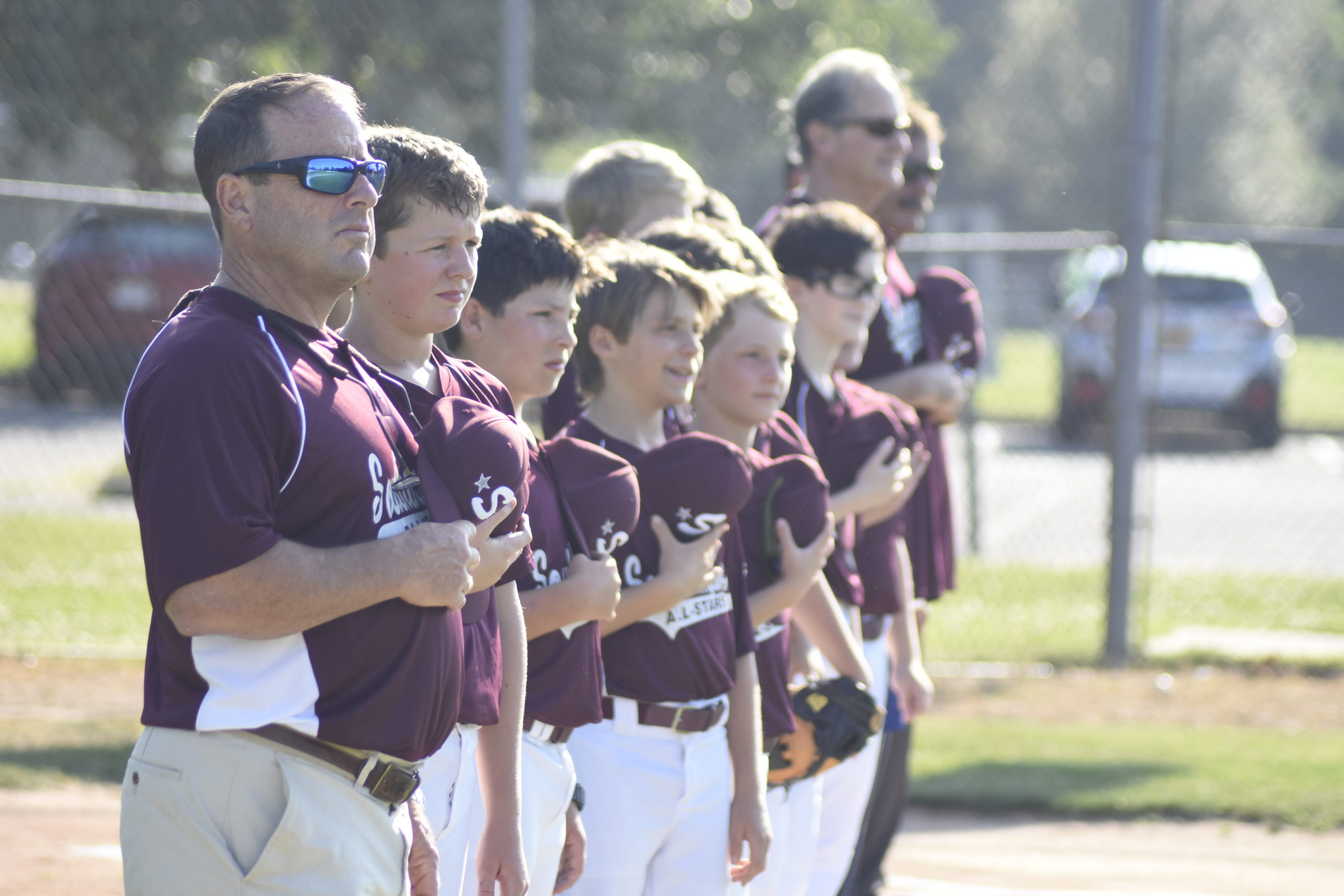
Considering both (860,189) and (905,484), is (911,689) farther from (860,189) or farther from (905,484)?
(860,189)

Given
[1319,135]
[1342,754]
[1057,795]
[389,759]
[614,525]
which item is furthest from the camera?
[1319,135]

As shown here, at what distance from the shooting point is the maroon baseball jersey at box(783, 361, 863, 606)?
369cm

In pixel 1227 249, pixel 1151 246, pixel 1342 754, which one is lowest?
pixel 1342 754

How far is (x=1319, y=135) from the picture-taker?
893cm

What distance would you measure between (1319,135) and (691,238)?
6.86 meters

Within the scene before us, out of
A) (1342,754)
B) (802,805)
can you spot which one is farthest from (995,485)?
(802,805)

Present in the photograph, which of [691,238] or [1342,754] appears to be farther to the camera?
[1342,754]

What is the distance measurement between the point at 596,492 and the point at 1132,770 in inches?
148

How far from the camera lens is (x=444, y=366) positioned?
7.83 ft

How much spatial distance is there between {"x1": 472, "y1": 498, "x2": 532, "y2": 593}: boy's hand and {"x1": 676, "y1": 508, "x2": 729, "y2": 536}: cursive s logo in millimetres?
689

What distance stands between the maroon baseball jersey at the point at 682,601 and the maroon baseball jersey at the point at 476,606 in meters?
0.49

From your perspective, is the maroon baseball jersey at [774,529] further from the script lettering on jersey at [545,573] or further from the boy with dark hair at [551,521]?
the script lettering on jersey at [545,573]

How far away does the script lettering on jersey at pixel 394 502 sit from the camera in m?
2.00

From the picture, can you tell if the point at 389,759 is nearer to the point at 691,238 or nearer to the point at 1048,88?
the point at 691,238
